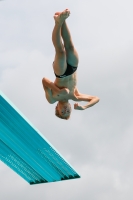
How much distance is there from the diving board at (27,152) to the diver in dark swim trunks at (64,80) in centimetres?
128

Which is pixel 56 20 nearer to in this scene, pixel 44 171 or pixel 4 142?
pixel 4 142

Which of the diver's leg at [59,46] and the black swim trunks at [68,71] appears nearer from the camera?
the diver's leg at [59,46]

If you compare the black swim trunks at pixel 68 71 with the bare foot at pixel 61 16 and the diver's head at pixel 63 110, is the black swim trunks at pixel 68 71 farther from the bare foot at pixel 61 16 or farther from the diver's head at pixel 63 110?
the bare foot at pixel 61 16

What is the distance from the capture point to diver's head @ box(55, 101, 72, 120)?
808 cm

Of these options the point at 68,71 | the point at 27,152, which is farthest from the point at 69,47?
the point at 27,152

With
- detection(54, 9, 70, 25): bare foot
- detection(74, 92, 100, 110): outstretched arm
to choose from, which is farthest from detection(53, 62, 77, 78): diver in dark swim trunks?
detection(54, 9, 70, 25): bare foot

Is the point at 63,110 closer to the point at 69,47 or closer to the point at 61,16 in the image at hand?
the point at 69,47

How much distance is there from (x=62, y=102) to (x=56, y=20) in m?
1.96

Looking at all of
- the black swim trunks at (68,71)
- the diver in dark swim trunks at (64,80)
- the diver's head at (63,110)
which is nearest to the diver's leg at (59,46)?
the diver in dark swim trunks at (64,80)

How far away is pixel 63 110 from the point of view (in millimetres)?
8062

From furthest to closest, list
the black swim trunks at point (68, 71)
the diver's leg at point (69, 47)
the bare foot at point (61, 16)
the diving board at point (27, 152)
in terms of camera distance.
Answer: the diving board at point (27, 152)
the black swim trunks at point (68, 71)
the diver's leg at point (69, 47)
the bare foot at point (61, 16)

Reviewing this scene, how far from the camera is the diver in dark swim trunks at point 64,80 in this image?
24.5ft

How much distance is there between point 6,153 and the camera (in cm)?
1084

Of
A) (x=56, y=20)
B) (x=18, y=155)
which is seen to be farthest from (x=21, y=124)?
(x=56, y=20)
